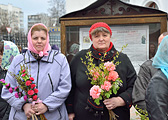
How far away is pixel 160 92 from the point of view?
5.16 ft

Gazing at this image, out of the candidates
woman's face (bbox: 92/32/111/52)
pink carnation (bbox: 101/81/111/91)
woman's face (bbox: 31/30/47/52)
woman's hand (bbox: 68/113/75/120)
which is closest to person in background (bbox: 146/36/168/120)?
pink carnation (bbox: 101/81/111/91)

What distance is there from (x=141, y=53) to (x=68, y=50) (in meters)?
1.29

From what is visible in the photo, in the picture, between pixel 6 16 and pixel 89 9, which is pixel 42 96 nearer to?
pixel 89 9

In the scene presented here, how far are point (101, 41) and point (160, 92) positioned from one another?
1.22 metres

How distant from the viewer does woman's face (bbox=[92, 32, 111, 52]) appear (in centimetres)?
262

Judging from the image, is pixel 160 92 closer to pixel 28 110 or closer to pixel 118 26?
pixel 28 110

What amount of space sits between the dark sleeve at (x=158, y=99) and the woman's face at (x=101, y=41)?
1094 mm

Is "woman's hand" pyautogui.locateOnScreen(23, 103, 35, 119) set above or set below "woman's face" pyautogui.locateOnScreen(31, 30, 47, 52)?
below

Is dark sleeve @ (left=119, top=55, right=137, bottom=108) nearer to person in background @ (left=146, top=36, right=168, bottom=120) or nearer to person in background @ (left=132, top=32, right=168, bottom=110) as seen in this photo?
person in background @ (left=132, top=32, right=168, bottom=110)

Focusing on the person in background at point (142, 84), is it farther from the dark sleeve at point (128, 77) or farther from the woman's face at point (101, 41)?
the woman's face at point (101, 41)

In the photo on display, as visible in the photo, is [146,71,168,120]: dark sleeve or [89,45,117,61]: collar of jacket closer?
[146,71,168,120]: dark sleeve

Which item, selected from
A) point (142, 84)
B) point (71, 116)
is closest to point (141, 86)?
point (142, 84)

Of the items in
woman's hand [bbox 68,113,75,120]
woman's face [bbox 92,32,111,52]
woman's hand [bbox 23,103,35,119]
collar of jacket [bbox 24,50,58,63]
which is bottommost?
woman's hand [bbox 68,113,75,120]

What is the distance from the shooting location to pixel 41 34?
2625 millimetres
